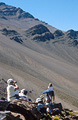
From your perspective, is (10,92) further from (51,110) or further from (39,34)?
(39,34)

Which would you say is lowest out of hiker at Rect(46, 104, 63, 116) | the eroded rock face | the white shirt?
hiker at Rect(46, 104, 63, 116)

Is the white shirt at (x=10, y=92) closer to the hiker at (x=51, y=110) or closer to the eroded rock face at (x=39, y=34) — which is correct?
the hiker at (x=51, y=110)

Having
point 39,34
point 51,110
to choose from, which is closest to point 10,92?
point 51,110

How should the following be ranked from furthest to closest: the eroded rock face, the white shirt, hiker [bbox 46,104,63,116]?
1. the eroded rock face
2. hiker [bbox 46,104,63,116]
3. the white shirt

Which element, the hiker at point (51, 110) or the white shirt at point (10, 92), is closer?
the white shirt at point (10, 92)

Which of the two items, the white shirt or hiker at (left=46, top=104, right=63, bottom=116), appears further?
hiker at (left=46, top=104, right=63, bottom=116)

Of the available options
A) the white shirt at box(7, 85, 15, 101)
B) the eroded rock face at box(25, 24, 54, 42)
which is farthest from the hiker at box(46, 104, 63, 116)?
the eroded rock face at box(25, 24, 54, 42)

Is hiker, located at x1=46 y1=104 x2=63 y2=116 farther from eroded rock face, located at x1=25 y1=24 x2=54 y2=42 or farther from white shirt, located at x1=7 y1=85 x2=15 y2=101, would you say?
eroded rock face, located at x1=25 y1=24 x2=54 y2=42

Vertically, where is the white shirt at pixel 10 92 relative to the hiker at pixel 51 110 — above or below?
above

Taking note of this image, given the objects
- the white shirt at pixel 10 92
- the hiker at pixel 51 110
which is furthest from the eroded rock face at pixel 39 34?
the white shirt at pixel 10 92

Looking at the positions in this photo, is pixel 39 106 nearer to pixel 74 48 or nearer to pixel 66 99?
pixel 66 99

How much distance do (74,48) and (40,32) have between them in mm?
41907

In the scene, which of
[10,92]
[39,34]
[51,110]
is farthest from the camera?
[39,34]

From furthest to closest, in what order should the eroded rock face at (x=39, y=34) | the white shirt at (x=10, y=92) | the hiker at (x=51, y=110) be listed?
the eroded rock face at (x=39, y=34)
the hiker at (x=51, y=110)
the white shirt at (x=10, y=92)
